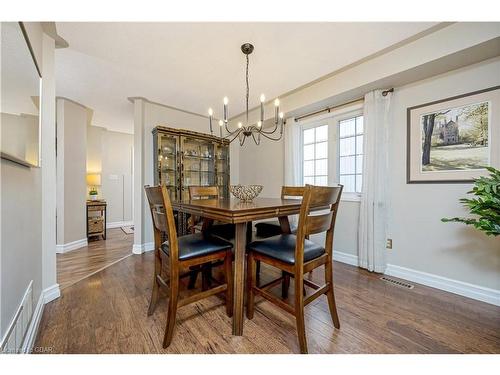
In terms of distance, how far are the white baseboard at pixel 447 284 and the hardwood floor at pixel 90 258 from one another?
11.5 feet

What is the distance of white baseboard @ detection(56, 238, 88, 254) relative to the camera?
310 cm

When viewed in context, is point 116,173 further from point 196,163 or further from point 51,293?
point 51,293

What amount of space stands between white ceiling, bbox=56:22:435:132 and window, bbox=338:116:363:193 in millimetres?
789

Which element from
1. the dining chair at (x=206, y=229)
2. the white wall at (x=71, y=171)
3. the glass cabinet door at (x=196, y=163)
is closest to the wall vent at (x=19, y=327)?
the dining chair at (x=206, y=229)

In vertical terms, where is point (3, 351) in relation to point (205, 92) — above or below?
below

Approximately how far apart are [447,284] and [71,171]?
5170mm

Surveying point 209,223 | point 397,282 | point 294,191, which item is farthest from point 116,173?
point 397,282

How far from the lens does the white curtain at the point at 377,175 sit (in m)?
2.33

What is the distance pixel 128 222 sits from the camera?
5.23m

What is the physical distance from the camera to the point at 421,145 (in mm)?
2131

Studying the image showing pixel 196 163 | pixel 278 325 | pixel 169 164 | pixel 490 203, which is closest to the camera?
pixel 490 203

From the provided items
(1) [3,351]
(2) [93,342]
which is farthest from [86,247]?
(1) [3,351]
